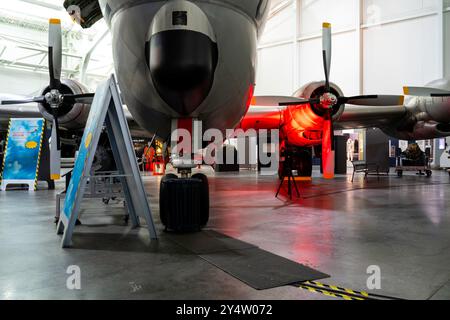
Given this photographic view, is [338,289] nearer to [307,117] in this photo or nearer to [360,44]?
[307,117]

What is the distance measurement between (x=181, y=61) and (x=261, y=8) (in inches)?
77.9

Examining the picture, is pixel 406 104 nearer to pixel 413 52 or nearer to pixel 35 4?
pixel 413 52

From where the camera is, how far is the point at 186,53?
13.8 feet

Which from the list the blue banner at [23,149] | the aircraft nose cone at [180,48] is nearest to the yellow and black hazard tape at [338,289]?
the aircraft nose cone at [180,48]

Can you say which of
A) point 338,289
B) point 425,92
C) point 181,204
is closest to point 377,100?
Result: point 425,92

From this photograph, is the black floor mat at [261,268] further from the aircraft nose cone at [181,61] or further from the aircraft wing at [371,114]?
the aircraft wing at [371,114]

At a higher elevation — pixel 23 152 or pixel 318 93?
pixel 318 93

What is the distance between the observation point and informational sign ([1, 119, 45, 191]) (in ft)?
37.4

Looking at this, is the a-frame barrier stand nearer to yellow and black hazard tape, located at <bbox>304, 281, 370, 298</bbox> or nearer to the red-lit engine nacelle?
yellow and black hazard tape, located at <bbox>304, 281, 370, 298</bbox>

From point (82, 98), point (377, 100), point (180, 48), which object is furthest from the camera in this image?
point (377, 100)

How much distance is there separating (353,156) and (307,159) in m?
11.1

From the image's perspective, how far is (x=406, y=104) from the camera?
13.4 m

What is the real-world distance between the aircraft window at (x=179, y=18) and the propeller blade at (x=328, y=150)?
5.41m

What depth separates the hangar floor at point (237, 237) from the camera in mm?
2689
